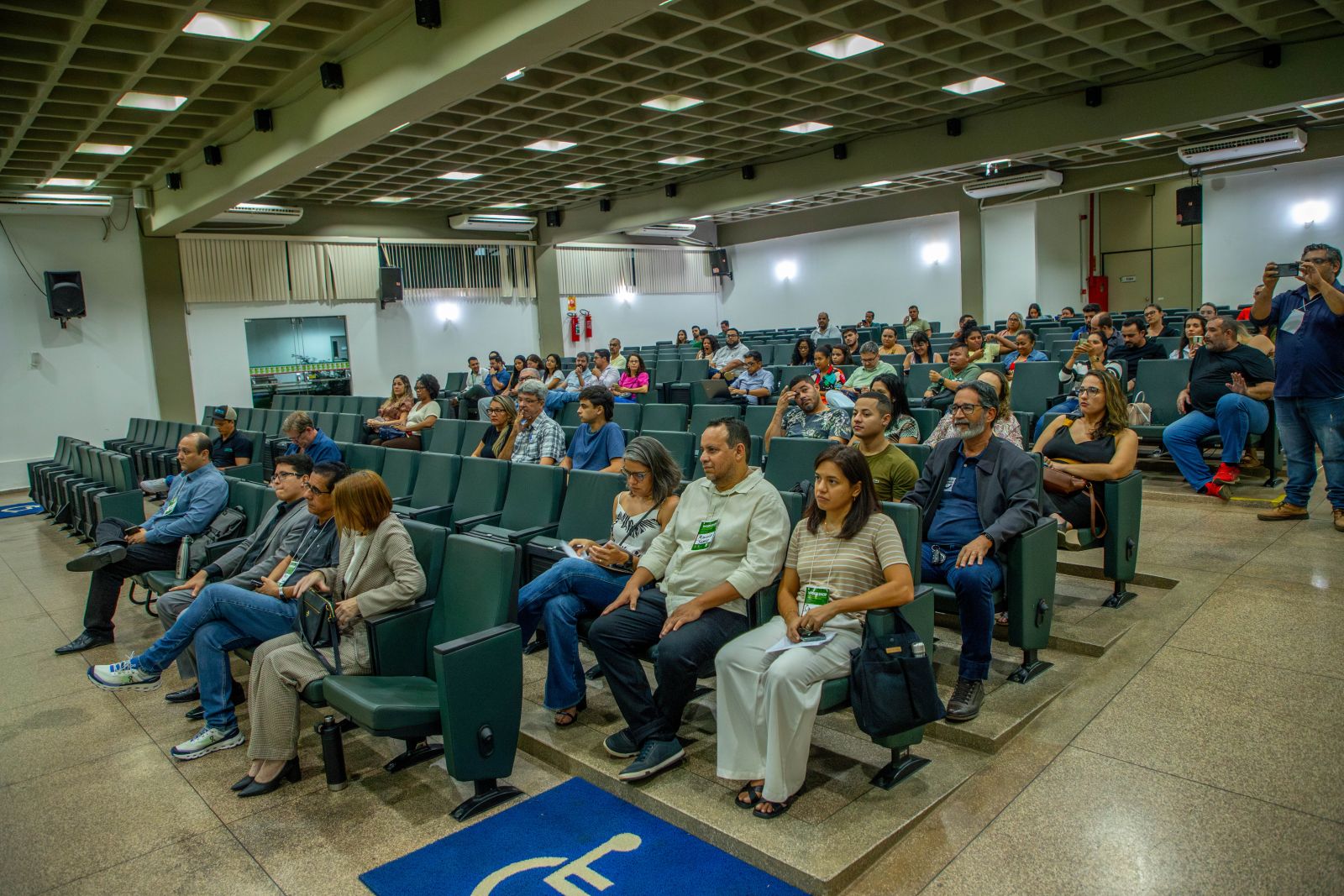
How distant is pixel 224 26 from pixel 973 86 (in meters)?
6.86

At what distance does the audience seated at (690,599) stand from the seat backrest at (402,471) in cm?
283

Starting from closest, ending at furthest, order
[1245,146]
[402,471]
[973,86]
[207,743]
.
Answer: [207,743], [402,471], [973,86], [1245,146]

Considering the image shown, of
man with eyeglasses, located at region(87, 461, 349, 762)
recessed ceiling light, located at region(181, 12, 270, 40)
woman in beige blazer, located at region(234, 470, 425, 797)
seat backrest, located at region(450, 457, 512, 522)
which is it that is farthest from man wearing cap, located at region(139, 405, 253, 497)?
woman in beige blazer, located at region(234, 470, 425, 797)

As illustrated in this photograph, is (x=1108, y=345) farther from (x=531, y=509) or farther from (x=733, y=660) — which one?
(x=733, y=660)

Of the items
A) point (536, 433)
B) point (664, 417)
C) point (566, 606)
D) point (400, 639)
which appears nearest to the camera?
point (400, 639)

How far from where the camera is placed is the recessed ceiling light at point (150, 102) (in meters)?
7.16

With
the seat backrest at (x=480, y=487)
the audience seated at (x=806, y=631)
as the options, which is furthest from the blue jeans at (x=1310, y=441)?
the seat backrest at (x=480, y=487)

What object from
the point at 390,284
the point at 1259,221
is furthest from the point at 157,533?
the point at 1259,221

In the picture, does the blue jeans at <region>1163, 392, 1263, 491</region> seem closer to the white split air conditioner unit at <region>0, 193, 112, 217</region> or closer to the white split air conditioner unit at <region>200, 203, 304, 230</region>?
the white split air conditioner unit at <region>200, 203, 304, 230</region>

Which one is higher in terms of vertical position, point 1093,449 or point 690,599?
point 1093,449

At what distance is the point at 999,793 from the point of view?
2.59 m

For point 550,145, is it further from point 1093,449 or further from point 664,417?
point 1093,449

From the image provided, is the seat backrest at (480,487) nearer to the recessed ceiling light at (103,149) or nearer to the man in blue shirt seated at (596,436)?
the man in blue shirt seated at (596,436)

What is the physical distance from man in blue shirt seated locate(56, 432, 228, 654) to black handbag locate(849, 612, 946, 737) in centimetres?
370
